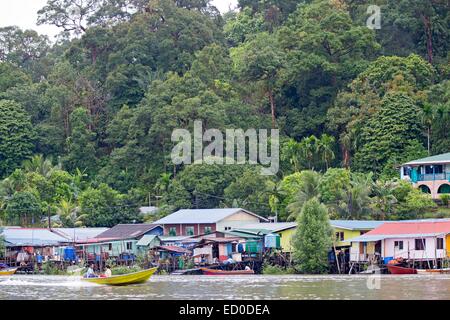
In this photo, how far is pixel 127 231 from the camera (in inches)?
2311

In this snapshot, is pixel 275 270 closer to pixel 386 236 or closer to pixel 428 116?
pixel 386 236

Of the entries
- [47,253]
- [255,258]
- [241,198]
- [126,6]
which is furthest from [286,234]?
[126,6]

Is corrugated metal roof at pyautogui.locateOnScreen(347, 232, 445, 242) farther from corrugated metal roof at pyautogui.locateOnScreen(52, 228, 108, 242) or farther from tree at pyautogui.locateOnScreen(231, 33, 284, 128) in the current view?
tree at pyautogui.locateOnScreen(231, 33, 284, 128)

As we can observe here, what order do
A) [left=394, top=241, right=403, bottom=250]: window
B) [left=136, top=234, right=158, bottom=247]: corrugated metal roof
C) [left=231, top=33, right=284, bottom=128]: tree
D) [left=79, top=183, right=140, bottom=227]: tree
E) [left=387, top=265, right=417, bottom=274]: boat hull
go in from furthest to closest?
[left=231, top=33, right=284, bottom=128]: tree < [left=79, top=183, right=140, bottom=227]: tree < [left=136, top=234, right=158, bottom=247]: corrugated metal roof < [left=394, top=241, right=403, bottom=250]: window < [left=387, top=265, right=417, bottom=274]: boat hull

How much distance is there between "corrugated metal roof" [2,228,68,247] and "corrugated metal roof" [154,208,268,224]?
534 cm

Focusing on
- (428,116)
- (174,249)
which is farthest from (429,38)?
(174,249)

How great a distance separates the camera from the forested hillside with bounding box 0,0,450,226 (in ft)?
204

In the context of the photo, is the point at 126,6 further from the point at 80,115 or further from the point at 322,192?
the point at 322,192

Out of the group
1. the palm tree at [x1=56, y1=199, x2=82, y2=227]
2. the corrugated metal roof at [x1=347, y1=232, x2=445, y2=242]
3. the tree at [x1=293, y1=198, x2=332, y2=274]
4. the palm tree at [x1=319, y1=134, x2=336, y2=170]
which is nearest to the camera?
the tree at [x1=293, y1=198, x2=332, y2=274]

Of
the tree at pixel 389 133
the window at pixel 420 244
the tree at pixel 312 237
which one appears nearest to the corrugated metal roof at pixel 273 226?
the tree at pixel 312 237

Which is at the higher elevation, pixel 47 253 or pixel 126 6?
pixel 126 6

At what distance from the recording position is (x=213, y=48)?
73.9 metres

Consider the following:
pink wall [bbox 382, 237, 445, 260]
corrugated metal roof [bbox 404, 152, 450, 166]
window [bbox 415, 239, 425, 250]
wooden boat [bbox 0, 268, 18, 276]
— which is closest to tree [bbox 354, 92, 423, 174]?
corrugated metal roof [bbox 404, 152, 450, 166]
